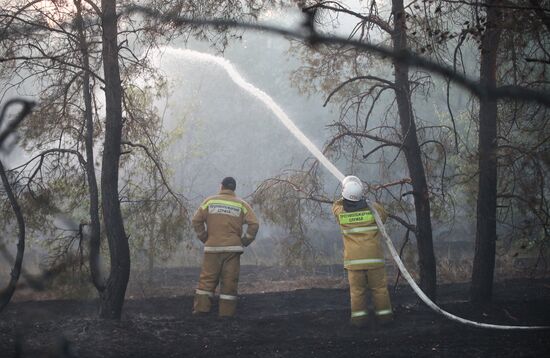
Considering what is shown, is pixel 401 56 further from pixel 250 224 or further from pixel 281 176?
pixel 281 176

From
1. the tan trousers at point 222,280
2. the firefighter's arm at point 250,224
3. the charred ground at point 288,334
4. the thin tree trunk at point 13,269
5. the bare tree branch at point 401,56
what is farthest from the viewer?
the firefighter's arm at point 250,224

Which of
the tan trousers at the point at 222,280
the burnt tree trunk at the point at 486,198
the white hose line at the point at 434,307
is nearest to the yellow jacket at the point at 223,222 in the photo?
the tan trousers at the point at 222,280

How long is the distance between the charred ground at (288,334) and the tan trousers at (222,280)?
0.83 ft

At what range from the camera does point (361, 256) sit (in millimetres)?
7383

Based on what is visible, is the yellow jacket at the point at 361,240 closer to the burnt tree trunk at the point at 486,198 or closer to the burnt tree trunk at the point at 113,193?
the burnt tree trunk at the point at 486,198

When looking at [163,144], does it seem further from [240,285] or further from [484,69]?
[484,69]

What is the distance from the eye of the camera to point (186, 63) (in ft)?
93.2

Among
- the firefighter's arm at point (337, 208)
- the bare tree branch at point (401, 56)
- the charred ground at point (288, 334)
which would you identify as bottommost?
the charred ground at point (288, 334)

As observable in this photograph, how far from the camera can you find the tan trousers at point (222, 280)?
8477 mm

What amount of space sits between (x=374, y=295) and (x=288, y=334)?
47.1 inches

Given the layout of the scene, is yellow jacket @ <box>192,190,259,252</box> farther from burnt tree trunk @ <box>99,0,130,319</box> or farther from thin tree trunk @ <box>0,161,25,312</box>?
thin tree trunk @ <box>0,161,25,312</box>


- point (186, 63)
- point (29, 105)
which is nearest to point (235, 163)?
point (186, 63)

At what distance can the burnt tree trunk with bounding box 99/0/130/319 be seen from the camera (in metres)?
7.68

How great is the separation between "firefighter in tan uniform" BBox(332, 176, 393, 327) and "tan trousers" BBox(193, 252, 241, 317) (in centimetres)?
181
